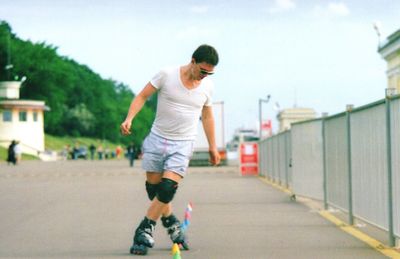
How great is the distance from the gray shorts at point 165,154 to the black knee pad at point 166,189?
0.12 meters

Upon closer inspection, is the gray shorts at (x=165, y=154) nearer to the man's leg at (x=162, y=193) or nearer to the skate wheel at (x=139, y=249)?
the man's leg at (x=162, y=193)

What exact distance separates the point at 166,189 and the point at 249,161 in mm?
26499

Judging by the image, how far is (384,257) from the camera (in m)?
9.27

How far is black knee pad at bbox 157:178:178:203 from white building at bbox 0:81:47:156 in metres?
88.1

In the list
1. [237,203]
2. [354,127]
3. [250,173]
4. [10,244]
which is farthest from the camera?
[250,173]

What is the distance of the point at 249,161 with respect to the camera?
35.8 meters

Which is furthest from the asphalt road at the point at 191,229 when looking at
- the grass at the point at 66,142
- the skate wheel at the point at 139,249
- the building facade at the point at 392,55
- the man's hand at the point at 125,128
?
the grass at the point at 66,142

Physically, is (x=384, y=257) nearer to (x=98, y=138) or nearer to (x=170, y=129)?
(x=170, y=129)

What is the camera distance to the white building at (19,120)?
319 ft

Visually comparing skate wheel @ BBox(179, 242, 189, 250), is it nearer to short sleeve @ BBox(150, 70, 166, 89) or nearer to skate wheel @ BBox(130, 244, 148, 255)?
skate wheel @ BBox(130, 244, 148, 255)

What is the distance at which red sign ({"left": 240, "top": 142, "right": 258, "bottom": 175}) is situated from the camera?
35.7 meters

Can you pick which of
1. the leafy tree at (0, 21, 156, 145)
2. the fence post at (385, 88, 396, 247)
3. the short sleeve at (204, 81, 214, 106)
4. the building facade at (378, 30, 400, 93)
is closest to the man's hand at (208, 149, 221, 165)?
the short sleeve at (204, 81, 214, 106)

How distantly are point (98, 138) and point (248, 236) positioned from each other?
147948 mm

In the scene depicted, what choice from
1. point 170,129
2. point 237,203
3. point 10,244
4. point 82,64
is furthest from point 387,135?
point 82,64
